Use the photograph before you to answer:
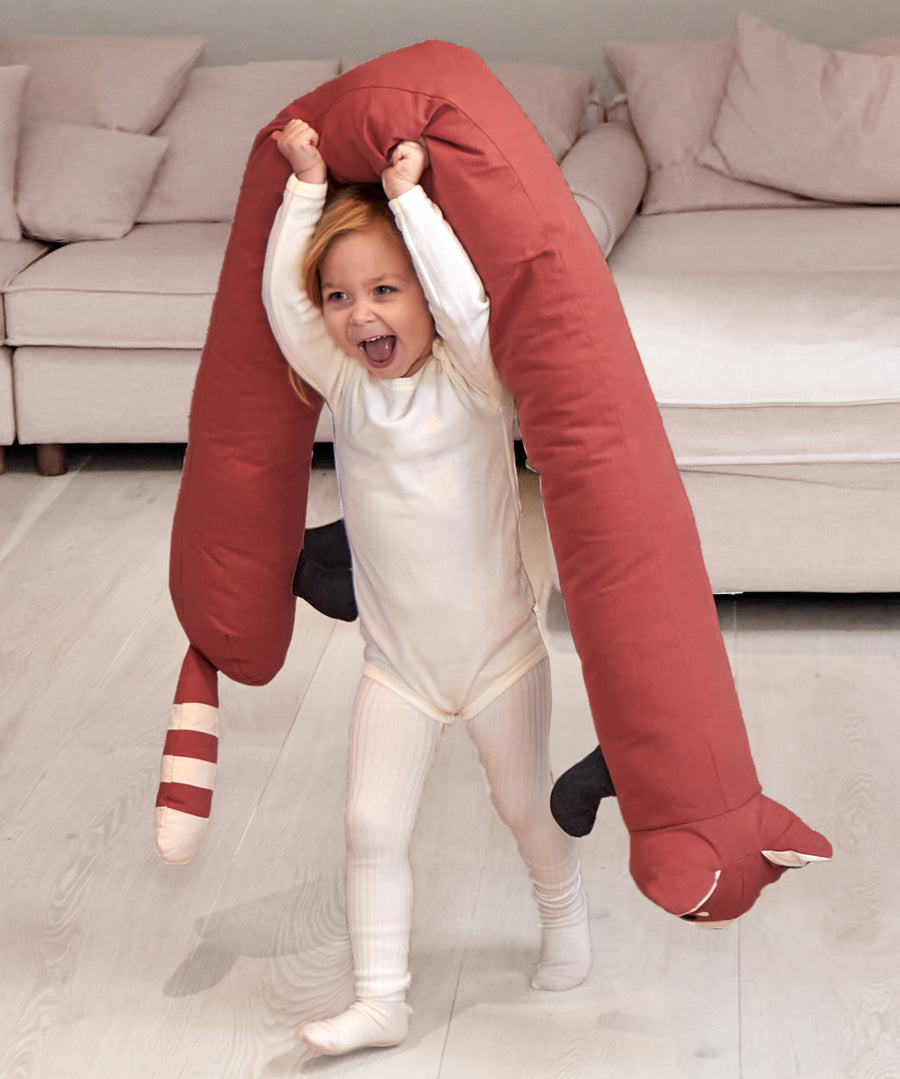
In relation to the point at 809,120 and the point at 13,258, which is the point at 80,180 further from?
the point at 809,120

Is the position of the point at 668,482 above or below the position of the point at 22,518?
above

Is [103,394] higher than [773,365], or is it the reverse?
[773,365]

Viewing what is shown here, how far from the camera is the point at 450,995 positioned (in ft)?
4.49

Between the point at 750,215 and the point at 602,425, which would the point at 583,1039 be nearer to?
the point at 602,425

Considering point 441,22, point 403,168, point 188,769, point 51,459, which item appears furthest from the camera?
point 441,22

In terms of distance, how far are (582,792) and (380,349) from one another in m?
0.43

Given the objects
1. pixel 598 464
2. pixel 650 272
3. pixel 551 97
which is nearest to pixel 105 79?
pixel 551 97

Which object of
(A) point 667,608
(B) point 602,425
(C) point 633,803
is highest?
(B) point 602,425

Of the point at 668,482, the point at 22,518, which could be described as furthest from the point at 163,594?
the point at 668,482

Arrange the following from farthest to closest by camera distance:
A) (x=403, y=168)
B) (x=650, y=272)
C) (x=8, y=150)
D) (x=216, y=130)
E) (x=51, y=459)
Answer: (x=216, y=130) → (x=8, y=150) → (x=51, y=459) → (x=650, y=272) → (x=403, y=168)

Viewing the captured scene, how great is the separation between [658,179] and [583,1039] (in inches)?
89.3

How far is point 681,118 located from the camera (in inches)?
123

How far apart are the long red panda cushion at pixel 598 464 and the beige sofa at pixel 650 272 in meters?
0.92

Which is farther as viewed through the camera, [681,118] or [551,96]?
[551,96]
